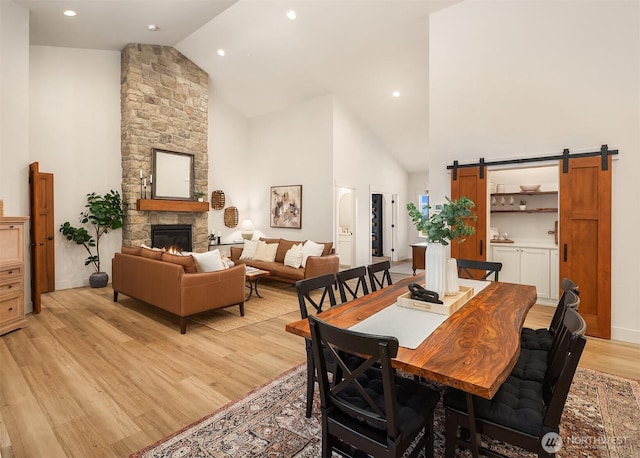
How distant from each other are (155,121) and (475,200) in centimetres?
586

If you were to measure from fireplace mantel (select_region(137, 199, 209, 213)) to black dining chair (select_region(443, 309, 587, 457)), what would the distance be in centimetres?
616

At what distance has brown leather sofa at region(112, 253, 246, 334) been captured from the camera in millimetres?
3637

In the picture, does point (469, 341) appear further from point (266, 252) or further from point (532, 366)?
point (266, 252)

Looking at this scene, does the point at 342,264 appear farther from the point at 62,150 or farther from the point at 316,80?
the point at 62,150

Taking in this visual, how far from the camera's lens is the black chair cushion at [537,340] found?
6.88ft

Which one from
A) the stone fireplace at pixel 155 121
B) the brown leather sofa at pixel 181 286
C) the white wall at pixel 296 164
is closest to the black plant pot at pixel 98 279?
the stone fireplace at pixel 155 121

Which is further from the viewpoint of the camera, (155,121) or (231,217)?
(231,217)

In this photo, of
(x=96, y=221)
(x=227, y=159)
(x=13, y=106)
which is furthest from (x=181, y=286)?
(x=227, y=159)

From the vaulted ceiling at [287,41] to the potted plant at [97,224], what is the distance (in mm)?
2692

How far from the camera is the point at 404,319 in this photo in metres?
1.83

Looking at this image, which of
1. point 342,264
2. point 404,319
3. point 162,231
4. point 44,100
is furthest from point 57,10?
point 342,264

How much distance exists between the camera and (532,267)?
4891mm

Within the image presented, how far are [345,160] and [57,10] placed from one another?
5242mm

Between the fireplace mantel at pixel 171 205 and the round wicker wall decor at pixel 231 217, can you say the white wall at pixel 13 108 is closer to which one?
the fireplace mantel at pixel 171 205
